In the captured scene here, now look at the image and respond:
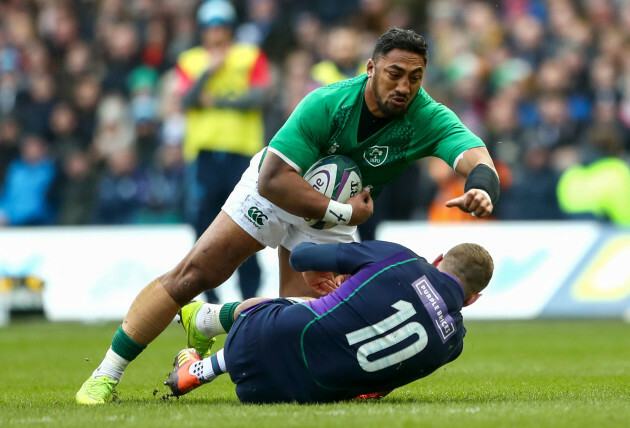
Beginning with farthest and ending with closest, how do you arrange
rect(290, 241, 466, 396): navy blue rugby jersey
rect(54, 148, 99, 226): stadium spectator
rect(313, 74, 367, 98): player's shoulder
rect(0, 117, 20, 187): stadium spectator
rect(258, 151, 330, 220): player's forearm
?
1. rect(0, 117, 20, 187): stadium spectator
2. rect(54, 148, 99, 226): stadium spectator
3. rect(313, 74, 367, 98): player's shoulder
4. rect(258, 151, 330, 220): player's forearm
5. rect(290, 241, 466, 396): navy blue rugby jersey

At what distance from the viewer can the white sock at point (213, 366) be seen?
6.16m

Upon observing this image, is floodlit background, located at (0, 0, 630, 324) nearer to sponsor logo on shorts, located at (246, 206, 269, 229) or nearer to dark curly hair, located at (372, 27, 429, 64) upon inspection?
sponsor logo on shorts, located at (246, 206, 269, 229)

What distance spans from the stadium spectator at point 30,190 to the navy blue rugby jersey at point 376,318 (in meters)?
11.0

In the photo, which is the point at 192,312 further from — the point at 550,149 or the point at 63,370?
the point at 550,149

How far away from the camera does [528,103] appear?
1591 centimetres

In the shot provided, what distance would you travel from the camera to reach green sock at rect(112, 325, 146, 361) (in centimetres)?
670

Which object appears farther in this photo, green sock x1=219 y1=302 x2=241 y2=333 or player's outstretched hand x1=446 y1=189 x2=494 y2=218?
green sock x1=219 y1=302 x2=241 y2=333

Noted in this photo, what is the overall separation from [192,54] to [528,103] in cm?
571

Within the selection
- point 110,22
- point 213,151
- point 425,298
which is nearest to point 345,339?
point 425,298

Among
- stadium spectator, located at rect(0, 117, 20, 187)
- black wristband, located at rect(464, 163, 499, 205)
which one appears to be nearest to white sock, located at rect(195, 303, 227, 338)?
black wristband, located at rect(464, 163, 499, 205)

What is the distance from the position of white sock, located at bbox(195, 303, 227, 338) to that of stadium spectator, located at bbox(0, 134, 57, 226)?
9.68m

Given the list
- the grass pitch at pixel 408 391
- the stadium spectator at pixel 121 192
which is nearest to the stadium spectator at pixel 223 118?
the grass pitch at pixel 408 391

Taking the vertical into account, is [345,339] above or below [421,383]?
above

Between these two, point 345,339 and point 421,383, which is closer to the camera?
point 345,339
